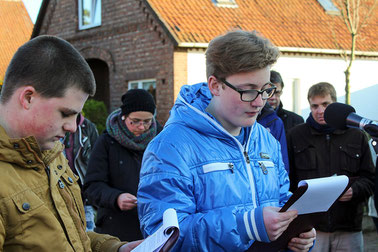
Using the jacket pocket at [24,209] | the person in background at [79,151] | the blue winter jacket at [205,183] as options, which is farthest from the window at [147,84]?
the jacket pocket at [24,209]

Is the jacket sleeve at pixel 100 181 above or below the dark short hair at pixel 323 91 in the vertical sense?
below

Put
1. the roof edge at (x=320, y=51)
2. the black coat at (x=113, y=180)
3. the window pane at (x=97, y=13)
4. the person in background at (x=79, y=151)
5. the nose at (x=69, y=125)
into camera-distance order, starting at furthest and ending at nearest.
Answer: the window pane at (x=97, y=13) < the roof edge at (x=320, y=51) < the person in background at (x=79, y=151) < the black coat at (x=113, y=180) < the nose at (x=69, y=125)

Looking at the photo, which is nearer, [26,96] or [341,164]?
[26,96]

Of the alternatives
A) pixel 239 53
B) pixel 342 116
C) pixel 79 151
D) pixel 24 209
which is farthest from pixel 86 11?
pixel 24 209

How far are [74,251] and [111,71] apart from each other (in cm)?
1347

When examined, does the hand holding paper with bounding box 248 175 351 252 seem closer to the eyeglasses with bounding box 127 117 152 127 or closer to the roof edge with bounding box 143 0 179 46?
the eyeglasses with bounding box 127 117 152 127

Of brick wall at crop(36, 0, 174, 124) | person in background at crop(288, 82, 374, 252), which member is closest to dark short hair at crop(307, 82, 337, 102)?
person in background at crop(288, 82, 374, 252)

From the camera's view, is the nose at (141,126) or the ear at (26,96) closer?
the ear at (26,96)

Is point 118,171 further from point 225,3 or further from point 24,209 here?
point 225,3

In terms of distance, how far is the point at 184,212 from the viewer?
2219 mm

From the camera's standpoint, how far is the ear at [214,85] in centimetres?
249

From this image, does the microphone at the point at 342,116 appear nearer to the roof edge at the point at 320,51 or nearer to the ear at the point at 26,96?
the ear at the point at 26,96

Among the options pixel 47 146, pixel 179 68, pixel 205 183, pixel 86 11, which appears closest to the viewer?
pixel 47 146

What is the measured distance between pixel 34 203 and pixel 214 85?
118 centimetres
